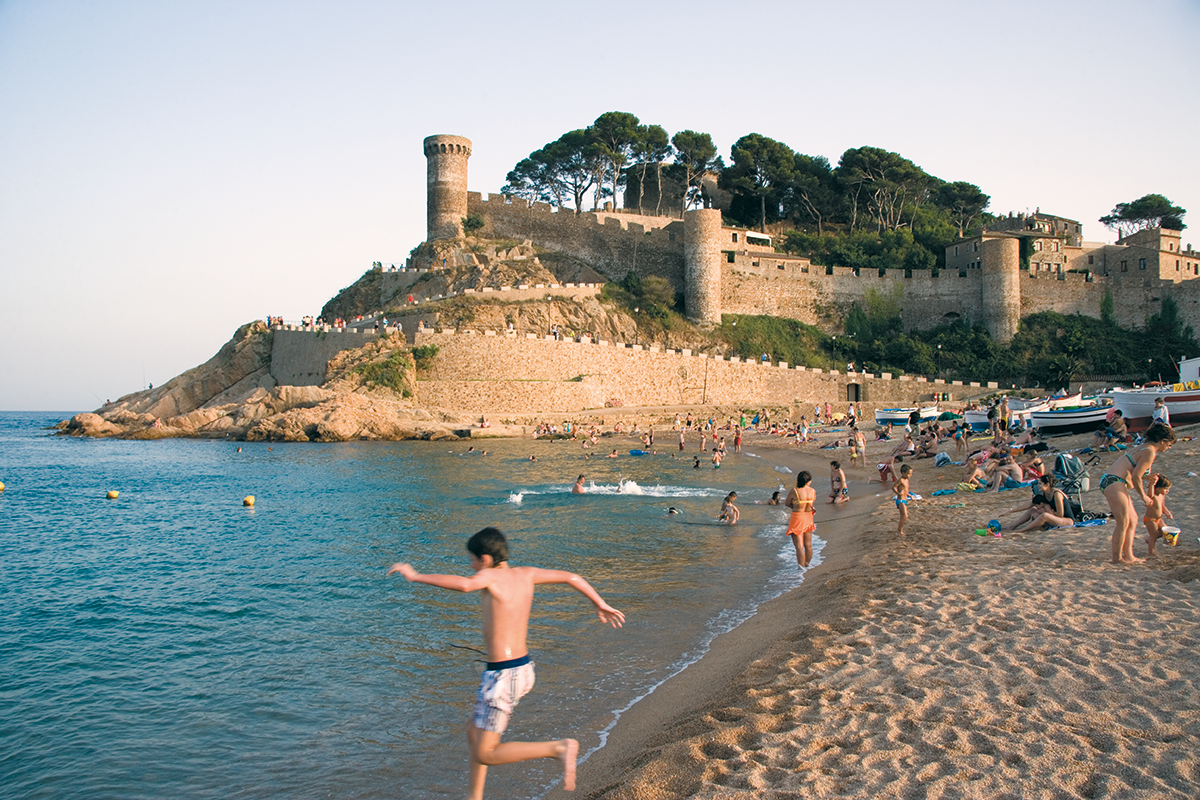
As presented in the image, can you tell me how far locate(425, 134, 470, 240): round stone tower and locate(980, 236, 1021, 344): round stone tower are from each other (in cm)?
3140

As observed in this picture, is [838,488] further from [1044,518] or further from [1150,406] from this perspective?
[1150,406]

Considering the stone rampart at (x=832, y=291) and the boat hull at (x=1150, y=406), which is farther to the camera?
the stone rampart at (x=832, y=291)

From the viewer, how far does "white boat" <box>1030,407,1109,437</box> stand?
64.7 ft

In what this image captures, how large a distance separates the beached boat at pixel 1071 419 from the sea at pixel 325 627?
8.23 m

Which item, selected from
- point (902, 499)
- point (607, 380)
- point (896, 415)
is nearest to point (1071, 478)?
point (902, 499)

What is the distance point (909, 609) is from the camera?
22.9 ft

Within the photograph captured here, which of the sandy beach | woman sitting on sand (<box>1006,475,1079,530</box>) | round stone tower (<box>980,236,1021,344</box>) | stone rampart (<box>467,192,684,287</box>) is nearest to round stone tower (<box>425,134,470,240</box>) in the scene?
stone rampart (<box>467,192,684,287</box>)

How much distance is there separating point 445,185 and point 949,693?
153 feet

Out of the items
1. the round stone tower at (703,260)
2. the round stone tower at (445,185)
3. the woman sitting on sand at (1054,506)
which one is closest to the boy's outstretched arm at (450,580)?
the woman sitting on sand at (1054,506)

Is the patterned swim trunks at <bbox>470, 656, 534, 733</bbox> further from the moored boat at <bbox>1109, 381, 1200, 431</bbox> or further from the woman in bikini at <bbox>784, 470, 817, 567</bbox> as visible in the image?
the moored boat at <bbox>1109, 381, 1200, 431</bbox>

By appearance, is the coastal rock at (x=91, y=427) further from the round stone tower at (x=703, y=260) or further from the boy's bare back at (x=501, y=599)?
the boy's bare back at (x=501, y=599)

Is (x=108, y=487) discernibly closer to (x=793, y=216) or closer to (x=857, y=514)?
(x=857, y=514)

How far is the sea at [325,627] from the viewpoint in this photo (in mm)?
5621

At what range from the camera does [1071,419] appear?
792 inches
